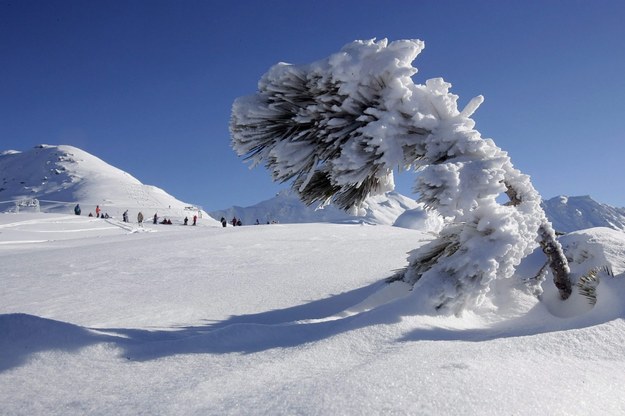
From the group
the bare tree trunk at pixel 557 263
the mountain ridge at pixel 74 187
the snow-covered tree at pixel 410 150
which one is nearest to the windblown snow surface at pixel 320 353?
the bare tree trunk at pixel 557 263

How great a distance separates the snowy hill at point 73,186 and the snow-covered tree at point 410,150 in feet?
218

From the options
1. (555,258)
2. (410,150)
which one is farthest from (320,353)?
(555,258)

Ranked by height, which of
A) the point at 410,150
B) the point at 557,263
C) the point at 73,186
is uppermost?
the point at 73,186

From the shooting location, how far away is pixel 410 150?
3.75 metres

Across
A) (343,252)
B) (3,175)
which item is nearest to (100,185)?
(3,175)

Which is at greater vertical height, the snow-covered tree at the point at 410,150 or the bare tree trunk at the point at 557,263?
the snow-covered tree at the point at 410,150

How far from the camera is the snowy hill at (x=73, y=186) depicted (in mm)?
78625

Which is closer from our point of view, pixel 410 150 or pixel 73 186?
pixel 410 150

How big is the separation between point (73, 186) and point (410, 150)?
4457 inches

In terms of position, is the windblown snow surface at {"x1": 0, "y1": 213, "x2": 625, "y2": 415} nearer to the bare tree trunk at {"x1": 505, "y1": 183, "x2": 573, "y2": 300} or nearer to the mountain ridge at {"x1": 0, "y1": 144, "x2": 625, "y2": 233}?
the bare tree trunk at {"x1": 505, "y1": 183, "x2": 573, "y2": 300}

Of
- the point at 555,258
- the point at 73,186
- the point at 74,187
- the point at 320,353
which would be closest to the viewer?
the point at 320,353

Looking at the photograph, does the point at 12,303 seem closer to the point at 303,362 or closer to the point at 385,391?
the point at 303,362

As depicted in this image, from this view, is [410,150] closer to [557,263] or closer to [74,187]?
[557,263]

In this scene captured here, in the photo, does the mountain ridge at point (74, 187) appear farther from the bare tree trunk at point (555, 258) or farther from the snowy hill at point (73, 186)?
the bare tree trunk at point (555, 258)
